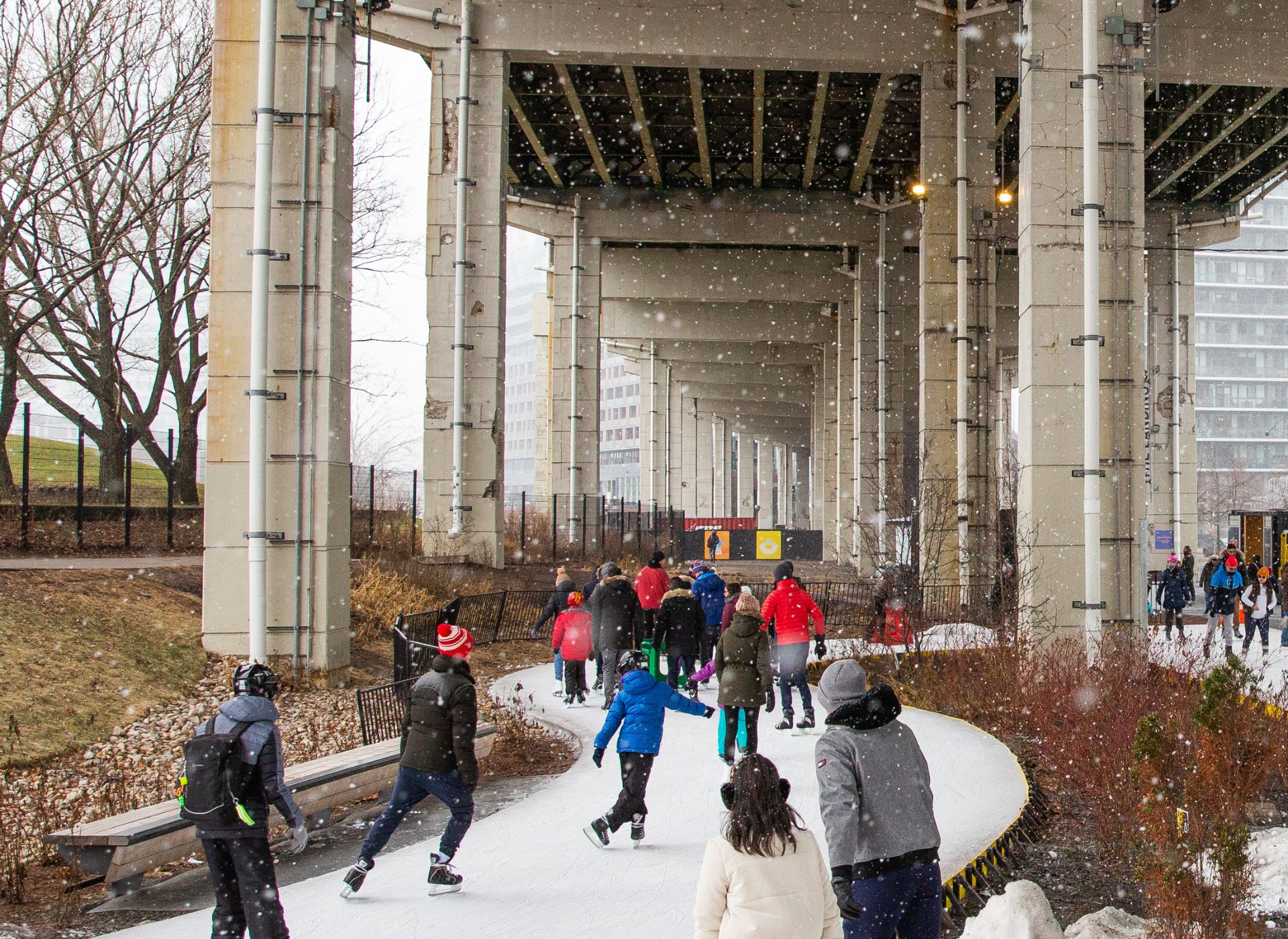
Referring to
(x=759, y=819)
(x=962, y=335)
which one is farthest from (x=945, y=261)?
(x=759, y=819)

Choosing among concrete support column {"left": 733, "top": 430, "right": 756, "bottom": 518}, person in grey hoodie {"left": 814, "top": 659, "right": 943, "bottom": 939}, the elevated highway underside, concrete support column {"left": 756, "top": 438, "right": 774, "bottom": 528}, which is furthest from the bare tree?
concrete support column {"left": 756, "top": 438, "right": 774, "bottom": 528}

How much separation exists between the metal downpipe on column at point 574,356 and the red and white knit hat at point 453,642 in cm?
2851

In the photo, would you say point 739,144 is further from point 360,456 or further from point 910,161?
point 360,456

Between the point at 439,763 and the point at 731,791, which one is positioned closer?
the point at 731,791

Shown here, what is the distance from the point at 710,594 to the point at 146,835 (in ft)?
32.3

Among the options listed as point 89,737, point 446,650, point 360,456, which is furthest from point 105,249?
point 360,456

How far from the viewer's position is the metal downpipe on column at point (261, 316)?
15031 millimetres

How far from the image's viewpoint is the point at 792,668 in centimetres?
1270

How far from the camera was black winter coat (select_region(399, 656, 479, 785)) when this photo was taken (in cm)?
698

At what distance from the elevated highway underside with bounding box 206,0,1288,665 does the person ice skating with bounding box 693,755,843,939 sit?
12511 millimetres

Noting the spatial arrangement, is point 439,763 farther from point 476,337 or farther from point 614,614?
point 476,337

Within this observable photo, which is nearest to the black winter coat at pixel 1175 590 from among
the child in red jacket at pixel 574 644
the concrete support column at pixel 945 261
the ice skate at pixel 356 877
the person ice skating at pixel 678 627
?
the concrete support column at pixel 945 261

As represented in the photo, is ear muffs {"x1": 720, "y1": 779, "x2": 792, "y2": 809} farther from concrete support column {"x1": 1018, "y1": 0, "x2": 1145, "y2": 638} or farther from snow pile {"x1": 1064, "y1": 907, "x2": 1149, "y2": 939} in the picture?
concrete support column {"x1": 1018, "y1": 0, "x2": 1145, "y2": 638}

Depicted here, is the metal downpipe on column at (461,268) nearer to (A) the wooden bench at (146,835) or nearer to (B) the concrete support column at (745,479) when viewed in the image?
(A) the wooden bench at (146,835)
